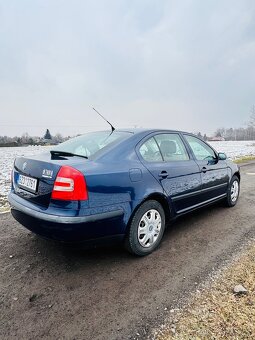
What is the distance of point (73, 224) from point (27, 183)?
2.75 feet

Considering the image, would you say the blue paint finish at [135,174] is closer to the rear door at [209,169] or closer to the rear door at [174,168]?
the rear door at [174,168]

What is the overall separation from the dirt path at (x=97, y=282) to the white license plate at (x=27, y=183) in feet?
2.86

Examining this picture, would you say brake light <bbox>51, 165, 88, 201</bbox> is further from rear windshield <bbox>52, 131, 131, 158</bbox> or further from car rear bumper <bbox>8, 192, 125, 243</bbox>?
rear windshield <bbox>52, 131, 131, 158</bbox>

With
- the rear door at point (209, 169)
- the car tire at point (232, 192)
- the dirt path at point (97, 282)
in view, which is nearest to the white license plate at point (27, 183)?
the dirt path at point (97, 282)

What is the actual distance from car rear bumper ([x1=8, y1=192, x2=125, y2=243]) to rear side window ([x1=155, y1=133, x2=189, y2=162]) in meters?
1.17

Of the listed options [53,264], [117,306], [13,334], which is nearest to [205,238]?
[117,306]

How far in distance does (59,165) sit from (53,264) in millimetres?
1181

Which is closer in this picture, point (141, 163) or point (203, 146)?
point (141, 163)

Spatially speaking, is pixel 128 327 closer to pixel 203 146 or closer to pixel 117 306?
pixel 117 306

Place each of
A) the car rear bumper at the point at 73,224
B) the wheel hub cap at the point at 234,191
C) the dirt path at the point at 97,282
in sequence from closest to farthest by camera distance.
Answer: the dirt path at the point at 97,282, the car rear bumper at the point at 73,224, the wheel hub cap at the point at 234,191

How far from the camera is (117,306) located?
86.5 inches

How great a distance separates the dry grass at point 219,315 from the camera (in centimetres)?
186

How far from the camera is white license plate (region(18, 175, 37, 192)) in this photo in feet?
8.90

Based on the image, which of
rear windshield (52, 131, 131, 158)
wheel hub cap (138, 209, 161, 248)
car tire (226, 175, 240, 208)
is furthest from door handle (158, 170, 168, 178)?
car tire (226, 175, 240, 208)
